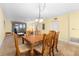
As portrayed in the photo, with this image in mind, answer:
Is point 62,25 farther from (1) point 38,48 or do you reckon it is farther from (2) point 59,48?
(1) point 38,48

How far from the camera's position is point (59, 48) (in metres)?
1.87

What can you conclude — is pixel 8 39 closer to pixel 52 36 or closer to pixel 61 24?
pixel 52 36

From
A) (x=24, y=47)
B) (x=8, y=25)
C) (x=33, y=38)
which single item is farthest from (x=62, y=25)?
(x=8, y=25)

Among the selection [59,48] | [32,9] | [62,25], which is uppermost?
[32,9]

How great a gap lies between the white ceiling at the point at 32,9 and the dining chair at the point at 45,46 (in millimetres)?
327

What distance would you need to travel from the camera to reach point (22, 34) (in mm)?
1856

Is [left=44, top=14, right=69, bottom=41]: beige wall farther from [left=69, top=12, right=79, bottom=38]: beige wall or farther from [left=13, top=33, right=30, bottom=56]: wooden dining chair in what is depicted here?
[left=13, top=33, right=30, bottom=56]: wooden dining chair

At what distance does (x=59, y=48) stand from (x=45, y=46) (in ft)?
0.72

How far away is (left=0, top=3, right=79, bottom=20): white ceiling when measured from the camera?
1818mm

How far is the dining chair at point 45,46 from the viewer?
187 cm

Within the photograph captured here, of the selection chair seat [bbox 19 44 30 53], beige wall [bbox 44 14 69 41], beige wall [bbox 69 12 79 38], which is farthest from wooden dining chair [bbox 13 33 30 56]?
beige wall [bbox 69 12 79 38]

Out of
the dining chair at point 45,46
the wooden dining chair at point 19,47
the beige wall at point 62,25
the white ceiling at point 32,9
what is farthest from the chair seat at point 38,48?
the white ceiling at point 32,9

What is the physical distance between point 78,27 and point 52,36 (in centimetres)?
42

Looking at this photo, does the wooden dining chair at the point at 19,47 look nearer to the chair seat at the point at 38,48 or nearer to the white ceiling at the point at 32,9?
the chair seat at the point at 38,48
